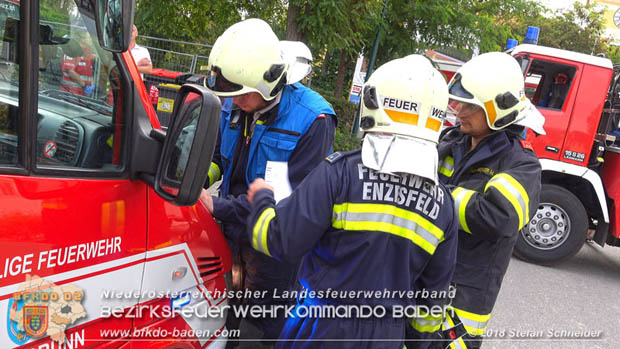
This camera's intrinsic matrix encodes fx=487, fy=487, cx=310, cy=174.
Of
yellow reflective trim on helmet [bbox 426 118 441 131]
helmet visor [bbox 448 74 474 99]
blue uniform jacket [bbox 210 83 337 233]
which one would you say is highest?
helmet visor [bbox 448 74 474 99]

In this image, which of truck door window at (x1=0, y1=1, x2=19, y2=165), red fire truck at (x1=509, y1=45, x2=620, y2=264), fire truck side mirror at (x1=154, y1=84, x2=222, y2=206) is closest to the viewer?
Result: truck door window at (x1=0, y1=1, x2=19, y2=165)

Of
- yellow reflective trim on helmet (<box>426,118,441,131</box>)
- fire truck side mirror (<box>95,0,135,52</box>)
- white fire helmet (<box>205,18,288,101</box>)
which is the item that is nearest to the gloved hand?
fire truck side mirror (<box>95,0,135,52</box>)

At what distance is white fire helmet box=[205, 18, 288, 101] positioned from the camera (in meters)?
2.13

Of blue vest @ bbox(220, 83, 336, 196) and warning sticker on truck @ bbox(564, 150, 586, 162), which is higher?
blue vest @ bbox(220, 83, 336, 196)

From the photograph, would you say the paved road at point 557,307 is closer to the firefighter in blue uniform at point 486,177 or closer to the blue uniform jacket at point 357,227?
the firefighter in blue uniform at point 486,177

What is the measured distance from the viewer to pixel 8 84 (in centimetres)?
126

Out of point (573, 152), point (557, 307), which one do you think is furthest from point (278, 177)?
point (573, 152)

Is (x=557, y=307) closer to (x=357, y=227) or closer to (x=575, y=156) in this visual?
(x=575, y=156)

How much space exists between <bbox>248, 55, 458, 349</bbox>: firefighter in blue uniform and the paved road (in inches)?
111

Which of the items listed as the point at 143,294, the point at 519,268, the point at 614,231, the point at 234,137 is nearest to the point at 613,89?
the point at 614,231

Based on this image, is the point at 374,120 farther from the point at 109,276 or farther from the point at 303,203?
the point at 109,276

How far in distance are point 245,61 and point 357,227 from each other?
3.07 feet

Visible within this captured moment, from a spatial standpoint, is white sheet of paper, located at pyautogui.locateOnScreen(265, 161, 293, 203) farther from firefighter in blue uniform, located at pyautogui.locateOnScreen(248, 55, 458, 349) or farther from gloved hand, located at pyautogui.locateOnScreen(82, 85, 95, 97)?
gloved hand, located at pyautogui.locateOnScreen(82, 85, 95, 97)

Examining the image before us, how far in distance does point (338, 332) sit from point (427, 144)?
73cm
